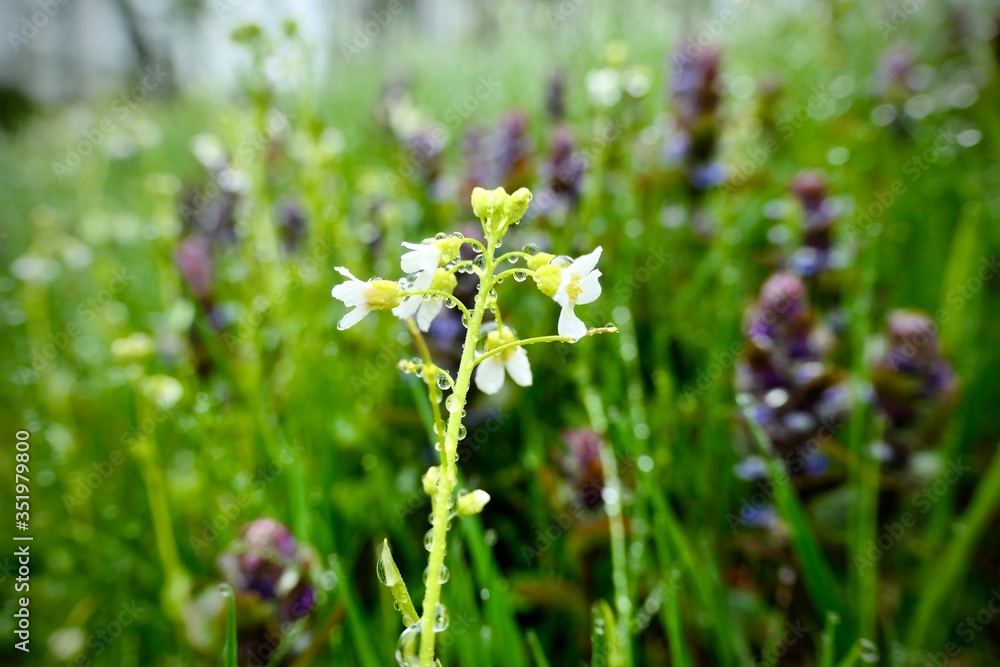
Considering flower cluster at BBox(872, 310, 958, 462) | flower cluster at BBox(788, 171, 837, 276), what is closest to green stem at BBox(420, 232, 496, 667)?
flower cluster at BBox(872, 310, 958, 462)

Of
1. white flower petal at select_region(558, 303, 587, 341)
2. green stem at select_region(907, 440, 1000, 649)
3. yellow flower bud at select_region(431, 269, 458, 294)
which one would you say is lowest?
green stem at select_region(907, 440, 1000, 649)

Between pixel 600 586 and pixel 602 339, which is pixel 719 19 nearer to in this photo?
pixel 602 339

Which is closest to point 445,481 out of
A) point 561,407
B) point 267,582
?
point 267,582

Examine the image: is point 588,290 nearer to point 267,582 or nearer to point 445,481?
point 445,481

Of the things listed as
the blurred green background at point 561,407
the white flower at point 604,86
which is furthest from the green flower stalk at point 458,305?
the white flower at point 604,86

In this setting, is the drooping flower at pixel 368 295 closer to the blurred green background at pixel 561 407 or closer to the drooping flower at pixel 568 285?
the drooping flower at pixel 568 285

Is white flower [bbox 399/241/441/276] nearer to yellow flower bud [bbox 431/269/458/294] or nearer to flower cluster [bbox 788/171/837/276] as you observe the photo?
yellow flower bud [bbox 431/269/458/294]
